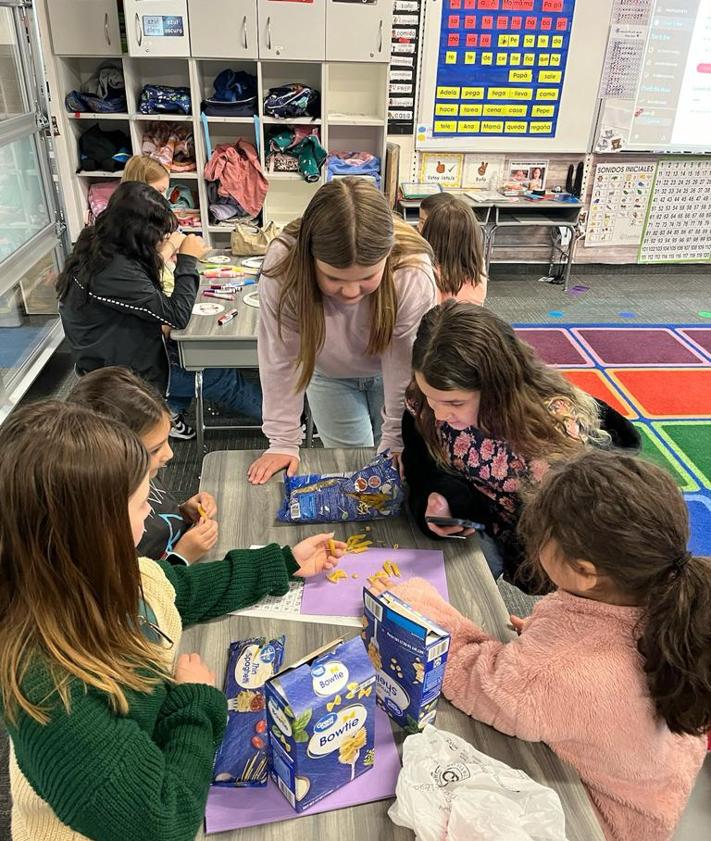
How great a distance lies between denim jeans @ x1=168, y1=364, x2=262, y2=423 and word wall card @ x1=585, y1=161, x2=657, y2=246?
148 inches

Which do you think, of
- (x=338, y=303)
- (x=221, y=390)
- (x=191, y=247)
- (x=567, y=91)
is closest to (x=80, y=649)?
(x=338, y=303)

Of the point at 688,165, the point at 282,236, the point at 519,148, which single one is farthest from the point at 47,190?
the point at 688,165

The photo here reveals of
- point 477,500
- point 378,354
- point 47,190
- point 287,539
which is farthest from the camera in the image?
point 47,190

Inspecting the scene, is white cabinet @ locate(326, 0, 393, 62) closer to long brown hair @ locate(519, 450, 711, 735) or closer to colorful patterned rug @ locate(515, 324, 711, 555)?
colorful patterned rug @ locate(515, 324, 711, 555)

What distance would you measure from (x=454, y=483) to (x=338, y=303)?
1.77 feet

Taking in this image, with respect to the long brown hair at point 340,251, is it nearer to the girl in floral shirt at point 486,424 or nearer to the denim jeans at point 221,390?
the girl in floral shirt at point 486,424

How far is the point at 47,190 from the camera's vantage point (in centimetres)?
407

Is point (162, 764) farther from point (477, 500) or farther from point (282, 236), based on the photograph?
point (282, 236)

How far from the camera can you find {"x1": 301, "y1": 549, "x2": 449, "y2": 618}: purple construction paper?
126 cm

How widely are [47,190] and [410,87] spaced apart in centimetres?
273

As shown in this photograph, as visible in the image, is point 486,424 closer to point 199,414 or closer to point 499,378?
point 499,378

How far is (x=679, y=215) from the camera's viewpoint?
581 centimetres

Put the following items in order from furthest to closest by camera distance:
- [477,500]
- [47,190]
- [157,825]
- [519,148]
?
[519,148] < [47,190] < [477,500] < [157,825]

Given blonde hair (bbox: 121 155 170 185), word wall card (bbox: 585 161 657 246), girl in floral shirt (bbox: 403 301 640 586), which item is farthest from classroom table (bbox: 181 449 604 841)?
word wall card (bbox: 585 161 657 246)
